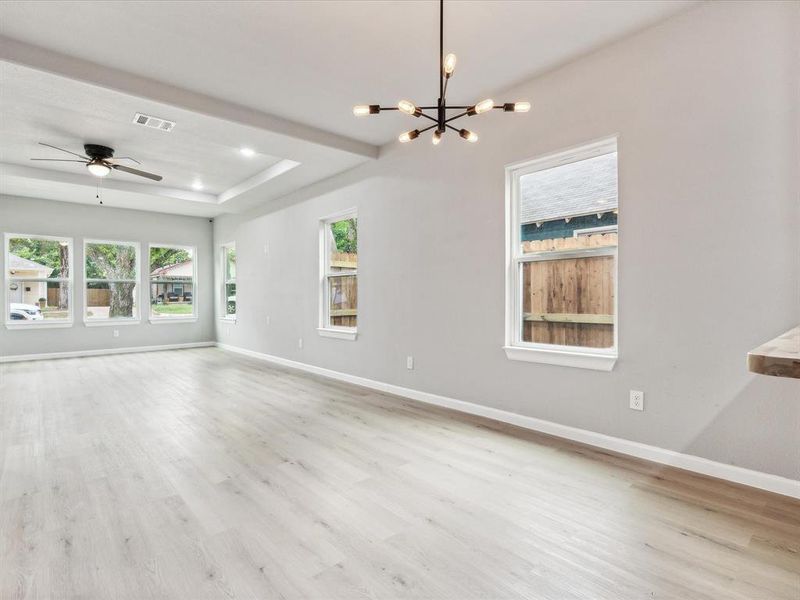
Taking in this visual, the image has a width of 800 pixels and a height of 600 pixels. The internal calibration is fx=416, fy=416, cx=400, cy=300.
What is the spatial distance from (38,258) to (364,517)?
8194 mm

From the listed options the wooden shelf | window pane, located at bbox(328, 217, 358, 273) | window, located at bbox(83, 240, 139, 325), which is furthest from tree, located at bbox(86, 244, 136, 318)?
the wooden shelf

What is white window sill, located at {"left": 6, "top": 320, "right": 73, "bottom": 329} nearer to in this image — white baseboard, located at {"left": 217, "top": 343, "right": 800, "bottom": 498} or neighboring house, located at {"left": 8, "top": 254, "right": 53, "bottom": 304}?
neighboring house, located at {"left": 8, "top": 254, "right": 53, "bottom": 304}

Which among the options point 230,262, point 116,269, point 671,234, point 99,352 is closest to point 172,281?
point 116,269

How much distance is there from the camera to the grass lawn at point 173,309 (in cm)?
853

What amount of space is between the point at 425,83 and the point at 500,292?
6.10ft

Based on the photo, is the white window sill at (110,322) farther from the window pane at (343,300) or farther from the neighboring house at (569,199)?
the neighboring house at (569,199)

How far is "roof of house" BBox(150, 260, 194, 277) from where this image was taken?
8547mm

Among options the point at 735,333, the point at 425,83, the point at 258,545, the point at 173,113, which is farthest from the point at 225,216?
the point at 735,333

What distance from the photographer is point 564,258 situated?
10.8 feet

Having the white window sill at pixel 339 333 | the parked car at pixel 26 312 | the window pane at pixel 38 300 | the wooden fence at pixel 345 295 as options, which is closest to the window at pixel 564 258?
the white window sill at pixel 339 333

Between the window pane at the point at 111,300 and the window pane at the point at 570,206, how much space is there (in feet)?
25.9

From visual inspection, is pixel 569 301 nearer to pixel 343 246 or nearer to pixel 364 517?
pixel 364 517

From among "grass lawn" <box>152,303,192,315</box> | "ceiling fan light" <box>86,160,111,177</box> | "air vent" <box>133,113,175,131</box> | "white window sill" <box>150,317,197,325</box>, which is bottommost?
"white window sill" <box>150,317,197,325</box>

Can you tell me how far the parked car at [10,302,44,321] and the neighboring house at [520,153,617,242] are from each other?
325 inches
